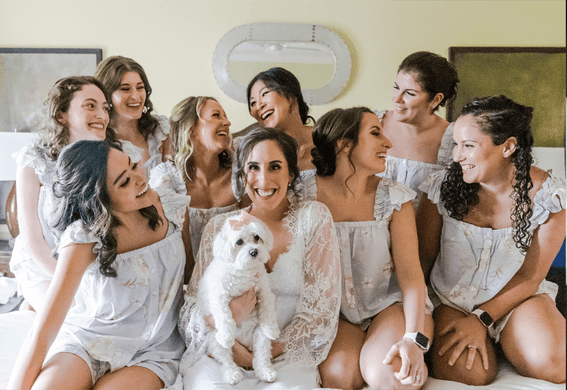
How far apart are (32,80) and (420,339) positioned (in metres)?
2.76

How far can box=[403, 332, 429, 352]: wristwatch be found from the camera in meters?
1.33

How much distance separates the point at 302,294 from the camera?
1408 mm

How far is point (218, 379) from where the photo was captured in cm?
127

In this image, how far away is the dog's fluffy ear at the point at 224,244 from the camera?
1266mm

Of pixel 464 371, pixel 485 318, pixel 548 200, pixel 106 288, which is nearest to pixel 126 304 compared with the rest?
pixel 106 288

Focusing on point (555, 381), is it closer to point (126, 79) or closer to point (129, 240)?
point (129, 240)

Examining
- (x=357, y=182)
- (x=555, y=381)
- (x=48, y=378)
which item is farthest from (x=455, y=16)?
(x=48, y=378)

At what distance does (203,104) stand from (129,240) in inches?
25.7

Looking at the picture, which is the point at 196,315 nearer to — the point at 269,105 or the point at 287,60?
the point at 269,105

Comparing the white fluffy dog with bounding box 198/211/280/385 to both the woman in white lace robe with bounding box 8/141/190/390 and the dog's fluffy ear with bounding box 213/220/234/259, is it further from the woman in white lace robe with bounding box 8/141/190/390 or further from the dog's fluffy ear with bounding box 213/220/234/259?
the woman in white lace robe with bounding box 8/141/190/390

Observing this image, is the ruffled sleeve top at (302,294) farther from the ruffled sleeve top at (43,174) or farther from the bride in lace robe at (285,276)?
the ruffled sleeve top at (43,174)

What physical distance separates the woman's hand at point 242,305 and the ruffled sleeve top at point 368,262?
1.27 ft

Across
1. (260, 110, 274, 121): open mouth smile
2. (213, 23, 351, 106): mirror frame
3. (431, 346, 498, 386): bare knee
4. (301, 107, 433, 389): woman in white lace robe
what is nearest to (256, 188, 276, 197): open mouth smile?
(301, 107, 433, 389): woman in white lace robe

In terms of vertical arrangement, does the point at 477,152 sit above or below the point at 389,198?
above
